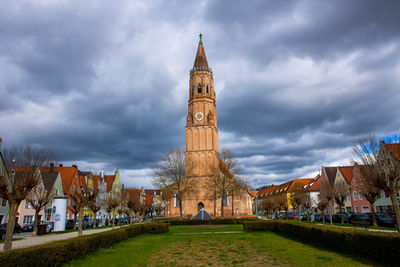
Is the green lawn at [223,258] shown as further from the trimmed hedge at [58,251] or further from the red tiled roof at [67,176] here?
the red tiled roof at [67,176]

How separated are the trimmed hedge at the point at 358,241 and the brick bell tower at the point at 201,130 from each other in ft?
154

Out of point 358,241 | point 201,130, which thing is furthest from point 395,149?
point 201,130

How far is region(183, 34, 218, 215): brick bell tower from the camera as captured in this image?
218ft

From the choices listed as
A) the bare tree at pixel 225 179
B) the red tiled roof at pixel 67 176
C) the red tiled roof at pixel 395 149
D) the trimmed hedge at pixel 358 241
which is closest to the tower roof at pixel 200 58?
the bare tree at pixel 225 179

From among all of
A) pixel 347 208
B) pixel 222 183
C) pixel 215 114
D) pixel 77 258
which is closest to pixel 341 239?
pixel 77 258

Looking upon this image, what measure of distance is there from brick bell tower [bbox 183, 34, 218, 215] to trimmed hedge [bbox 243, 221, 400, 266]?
46.9 m

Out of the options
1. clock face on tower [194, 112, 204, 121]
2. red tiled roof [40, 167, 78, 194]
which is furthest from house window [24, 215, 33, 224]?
clock face on tower [194, 112, 204, 121]

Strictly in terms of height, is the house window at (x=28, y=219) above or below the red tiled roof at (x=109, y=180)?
below

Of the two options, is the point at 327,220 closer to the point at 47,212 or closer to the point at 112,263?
the point at 112,263

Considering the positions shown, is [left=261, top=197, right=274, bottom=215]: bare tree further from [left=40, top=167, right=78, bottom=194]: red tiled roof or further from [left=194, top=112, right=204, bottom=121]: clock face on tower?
[left=40, top=167, right=78, bottom=194]: red tiled roof

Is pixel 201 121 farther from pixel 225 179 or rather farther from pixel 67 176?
pixel 67 176

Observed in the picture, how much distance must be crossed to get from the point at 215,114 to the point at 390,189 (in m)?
59.6

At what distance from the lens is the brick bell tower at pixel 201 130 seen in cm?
6644

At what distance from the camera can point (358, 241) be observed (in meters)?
12.5
